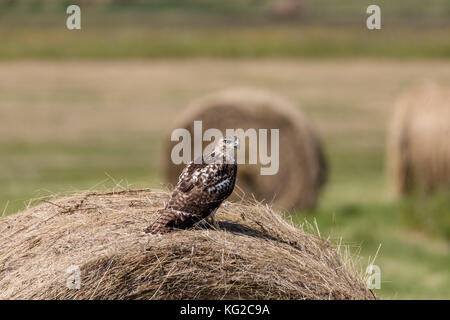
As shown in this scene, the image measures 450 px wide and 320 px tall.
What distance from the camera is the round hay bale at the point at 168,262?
248 inches

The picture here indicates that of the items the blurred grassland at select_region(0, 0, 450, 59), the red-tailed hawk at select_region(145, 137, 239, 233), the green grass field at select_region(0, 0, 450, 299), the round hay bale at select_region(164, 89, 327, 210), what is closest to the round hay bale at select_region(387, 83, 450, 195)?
the green grass field at select_region(0, 0, 450, 299)

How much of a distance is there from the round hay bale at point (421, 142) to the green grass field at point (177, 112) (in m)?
0.78

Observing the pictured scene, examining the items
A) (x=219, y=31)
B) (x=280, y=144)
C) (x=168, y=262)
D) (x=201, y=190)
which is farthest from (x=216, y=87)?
(x=168, y=262)

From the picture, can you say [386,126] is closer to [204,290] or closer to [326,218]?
[326,218]

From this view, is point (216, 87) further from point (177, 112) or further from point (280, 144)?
point (280, 144)

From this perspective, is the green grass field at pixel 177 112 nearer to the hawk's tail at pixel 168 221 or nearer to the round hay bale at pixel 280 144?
the round hay bale at pixel 280 144

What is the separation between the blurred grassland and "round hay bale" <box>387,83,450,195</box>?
3032 centimetres

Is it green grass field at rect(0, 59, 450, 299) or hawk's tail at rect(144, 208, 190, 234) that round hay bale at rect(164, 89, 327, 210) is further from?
hawk's tail at rect(144, 208, 190, 234)

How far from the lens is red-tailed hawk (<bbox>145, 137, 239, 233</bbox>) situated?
648 cm

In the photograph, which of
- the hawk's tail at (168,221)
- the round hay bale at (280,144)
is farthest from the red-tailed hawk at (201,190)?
the round hay bale at (280,144)

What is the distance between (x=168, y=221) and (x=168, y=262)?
11.1 inches

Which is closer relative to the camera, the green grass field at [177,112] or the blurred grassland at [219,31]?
the green grass field at [177,112]
